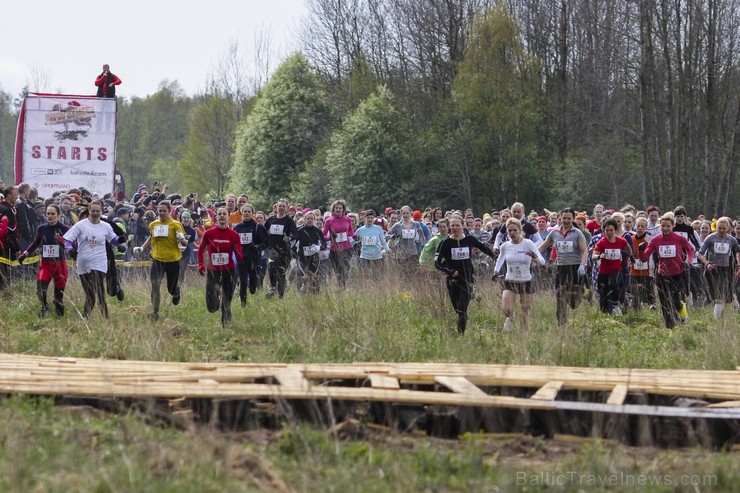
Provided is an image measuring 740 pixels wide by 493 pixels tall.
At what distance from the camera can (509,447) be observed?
855cm

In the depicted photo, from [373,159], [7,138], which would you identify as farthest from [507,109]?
[7,138]

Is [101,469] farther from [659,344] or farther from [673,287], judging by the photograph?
[673,287]

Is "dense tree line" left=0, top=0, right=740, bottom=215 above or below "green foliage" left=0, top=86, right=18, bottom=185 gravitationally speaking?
below

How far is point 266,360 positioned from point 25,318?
18.7 feet

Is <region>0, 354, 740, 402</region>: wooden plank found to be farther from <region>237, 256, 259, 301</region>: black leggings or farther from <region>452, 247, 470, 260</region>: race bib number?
<region>237, 256, 259, 301</region>: black leggings

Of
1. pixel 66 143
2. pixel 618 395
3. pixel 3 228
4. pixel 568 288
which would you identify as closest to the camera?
pixel 618 395

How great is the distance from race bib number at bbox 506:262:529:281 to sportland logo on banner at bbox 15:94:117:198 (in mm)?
13698

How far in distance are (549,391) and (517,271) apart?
625 centimetres

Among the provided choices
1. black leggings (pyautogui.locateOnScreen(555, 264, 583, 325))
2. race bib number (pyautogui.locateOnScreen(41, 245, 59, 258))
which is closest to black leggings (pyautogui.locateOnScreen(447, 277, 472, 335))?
black leggings (pyautogui.locateOnScreen(555, 264, 583, 325))

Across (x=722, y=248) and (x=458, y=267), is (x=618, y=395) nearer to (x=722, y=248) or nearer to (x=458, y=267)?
(x=458, y=267)

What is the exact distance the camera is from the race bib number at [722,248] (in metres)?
19.4

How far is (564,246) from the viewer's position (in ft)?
57.1

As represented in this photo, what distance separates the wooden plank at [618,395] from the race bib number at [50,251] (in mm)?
9450

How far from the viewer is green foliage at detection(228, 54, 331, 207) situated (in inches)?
2010
